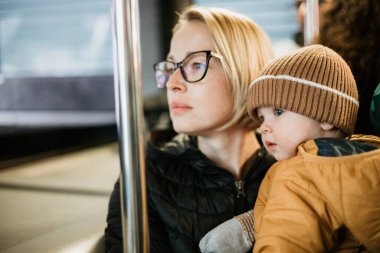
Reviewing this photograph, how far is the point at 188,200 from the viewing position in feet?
3.87

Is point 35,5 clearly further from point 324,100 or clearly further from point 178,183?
point 324,100

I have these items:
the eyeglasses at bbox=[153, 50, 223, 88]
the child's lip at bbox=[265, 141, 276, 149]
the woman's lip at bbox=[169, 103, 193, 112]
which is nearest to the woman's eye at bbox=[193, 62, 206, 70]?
the eyeglasses at bbox=[153, 50, 223, 88]

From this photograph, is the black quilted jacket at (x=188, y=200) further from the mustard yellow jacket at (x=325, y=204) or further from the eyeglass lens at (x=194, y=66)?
the mustard yellow jacket at (x=325, y=204)

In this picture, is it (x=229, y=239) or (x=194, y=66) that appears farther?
(x=194, y=66)

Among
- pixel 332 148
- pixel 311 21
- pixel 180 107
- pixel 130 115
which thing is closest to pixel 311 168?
pixel 332 148

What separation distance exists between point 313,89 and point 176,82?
1.45 ft

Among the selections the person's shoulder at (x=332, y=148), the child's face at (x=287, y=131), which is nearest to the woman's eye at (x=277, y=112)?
the child's face at (x=287, y=131)

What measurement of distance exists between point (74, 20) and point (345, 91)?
2.64m

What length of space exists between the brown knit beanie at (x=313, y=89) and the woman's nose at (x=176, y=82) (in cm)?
31

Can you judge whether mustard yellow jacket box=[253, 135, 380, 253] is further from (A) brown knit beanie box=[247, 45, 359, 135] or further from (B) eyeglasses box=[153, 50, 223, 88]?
(B) eyeglasses box=[153, 50, 223, 88]

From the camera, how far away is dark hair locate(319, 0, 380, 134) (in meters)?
1.21

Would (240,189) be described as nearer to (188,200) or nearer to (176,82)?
(188,200)

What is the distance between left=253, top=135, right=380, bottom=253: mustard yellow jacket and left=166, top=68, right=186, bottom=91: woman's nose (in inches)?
19.0

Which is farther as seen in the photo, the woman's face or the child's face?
the woman's face
